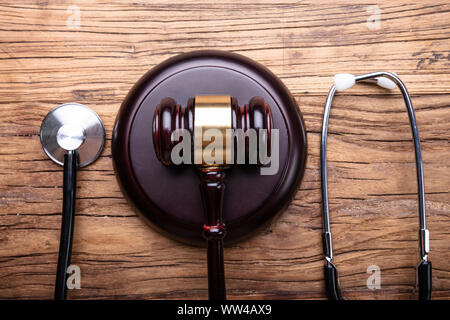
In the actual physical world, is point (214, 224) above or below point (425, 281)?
above

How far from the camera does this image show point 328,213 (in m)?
0.65

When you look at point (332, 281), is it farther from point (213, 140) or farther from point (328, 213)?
point (213, 140)

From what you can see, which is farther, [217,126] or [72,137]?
[72,137]

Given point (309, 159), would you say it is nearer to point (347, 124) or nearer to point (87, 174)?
point (347, 124)

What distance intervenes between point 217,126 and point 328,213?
12.3 inches

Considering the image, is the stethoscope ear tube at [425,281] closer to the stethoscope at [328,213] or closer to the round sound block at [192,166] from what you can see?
the stethoscope at [328,213]

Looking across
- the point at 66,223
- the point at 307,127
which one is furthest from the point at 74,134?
the point at 307,127

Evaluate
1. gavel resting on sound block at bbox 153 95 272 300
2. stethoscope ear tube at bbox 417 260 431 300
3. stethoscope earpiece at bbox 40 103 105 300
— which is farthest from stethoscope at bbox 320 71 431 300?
stethoscope earpiece at bbox 40 103 105 300

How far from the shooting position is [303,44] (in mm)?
688

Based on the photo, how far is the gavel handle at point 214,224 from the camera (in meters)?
0.51

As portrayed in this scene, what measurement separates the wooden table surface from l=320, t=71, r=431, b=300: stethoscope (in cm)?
3

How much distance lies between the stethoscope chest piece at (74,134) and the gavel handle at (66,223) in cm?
3

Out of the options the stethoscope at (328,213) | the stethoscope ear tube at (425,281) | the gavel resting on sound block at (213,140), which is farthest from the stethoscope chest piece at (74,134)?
the stethoscope ear tube at (425,281)

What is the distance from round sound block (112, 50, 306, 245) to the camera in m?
0.59
